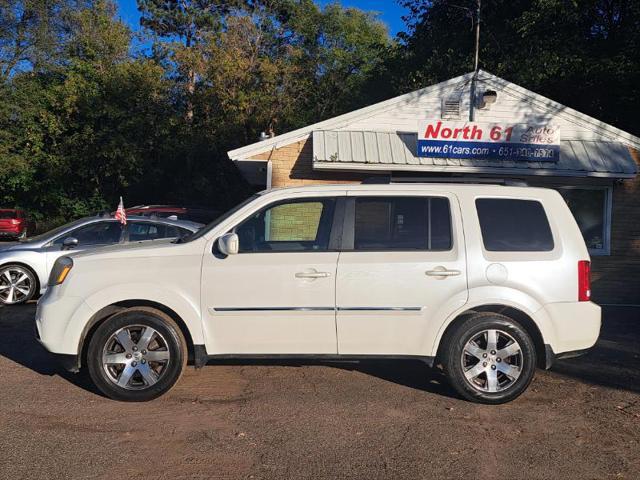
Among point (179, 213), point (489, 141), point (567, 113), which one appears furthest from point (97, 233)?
point (567, 113)

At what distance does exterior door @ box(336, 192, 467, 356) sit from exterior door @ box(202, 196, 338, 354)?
0.14 meters

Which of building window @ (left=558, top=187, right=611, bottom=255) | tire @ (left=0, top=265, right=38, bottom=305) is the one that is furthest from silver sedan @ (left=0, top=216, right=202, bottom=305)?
building window @ (left=558, top=187, right=611, bottom=255)

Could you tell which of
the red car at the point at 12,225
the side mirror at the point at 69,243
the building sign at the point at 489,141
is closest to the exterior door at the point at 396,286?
the side mirror at the point at 69,243

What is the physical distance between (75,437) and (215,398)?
1.24 m

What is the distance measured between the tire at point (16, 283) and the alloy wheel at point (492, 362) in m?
7.35

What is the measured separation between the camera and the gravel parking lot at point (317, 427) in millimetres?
3990

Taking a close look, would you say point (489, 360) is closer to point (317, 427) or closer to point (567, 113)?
point (317, 427)

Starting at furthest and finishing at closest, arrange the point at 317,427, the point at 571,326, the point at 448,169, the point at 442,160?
the point at 442,160, the point at 448,169, the point at 571,326, the point at 317,427

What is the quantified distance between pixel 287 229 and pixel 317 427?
1.87 m

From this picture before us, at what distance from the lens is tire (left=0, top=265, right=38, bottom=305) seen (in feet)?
31.6

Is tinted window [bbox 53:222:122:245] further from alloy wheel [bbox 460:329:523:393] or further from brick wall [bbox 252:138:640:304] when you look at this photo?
alloy wheel [bbox 460:329:523:393]

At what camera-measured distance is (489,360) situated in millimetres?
5199

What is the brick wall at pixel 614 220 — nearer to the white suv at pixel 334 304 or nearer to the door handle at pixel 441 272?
the white suv at pixel 334 304

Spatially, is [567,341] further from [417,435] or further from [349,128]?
[349,128]
